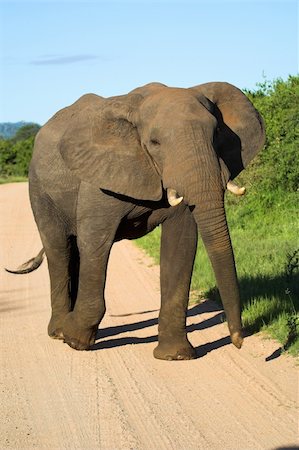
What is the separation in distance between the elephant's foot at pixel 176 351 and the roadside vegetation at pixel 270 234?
0.79m

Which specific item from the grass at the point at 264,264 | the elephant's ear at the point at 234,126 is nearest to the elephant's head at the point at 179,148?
the elephant's ear at the point at 234,126

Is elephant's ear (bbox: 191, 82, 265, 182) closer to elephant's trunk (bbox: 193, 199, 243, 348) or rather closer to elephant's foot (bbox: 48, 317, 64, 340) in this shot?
elephant's trunk (bbox: 193, 199, 243, 348)

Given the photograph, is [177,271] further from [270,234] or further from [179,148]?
[270,234]

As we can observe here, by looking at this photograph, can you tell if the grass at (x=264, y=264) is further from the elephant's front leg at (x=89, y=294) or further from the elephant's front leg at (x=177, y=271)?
the elephant's front leg at (x=89, y=294)

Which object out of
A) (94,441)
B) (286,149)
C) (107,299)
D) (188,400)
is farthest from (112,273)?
(94,441)

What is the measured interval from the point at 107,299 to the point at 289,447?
19.3ft

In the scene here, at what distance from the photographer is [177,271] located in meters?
8.49

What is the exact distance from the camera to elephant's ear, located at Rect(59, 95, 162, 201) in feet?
26.2

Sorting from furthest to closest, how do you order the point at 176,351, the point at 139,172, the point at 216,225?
the point at 176,351, the point at 139,172, the point at 216,225

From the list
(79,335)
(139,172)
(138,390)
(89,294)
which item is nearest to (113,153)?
(139,172)

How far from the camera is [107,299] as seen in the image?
37.9 feet

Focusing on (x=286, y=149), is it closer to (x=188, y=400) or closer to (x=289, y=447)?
(x=188, y=400)

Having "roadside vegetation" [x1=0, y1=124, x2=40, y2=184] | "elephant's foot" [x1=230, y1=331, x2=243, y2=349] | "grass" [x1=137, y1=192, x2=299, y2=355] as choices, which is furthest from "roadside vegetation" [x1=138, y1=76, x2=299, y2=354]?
"roadside vegetation" [x1=0, y1=124, x2=40, y2=184]

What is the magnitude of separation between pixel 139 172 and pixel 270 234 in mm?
7981
